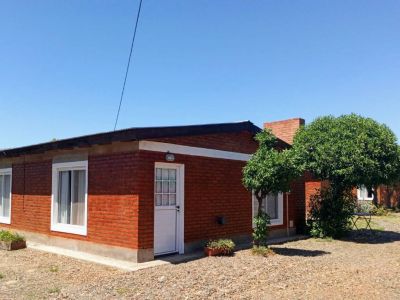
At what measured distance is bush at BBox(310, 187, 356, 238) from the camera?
14.1m

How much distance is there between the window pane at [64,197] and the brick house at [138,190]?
3 cm

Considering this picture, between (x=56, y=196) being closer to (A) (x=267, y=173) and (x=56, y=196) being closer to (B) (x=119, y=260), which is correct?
(B) (x=119, y=260)

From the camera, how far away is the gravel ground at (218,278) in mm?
7066

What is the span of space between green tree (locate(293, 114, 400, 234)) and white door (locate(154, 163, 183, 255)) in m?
4.24

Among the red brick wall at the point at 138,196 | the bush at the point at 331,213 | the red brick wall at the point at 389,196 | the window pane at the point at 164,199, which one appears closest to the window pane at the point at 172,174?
the red brick wall at the point at 138,196

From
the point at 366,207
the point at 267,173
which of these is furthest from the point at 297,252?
the point at 366,207

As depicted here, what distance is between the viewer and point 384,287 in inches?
301

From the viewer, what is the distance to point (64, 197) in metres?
11.6

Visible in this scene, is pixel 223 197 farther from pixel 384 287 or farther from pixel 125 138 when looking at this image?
pixel 384 287

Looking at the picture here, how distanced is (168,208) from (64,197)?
10.9ft

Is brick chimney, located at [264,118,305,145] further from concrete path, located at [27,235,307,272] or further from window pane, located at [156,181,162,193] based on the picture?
window pane, located at [156,181,162,193]

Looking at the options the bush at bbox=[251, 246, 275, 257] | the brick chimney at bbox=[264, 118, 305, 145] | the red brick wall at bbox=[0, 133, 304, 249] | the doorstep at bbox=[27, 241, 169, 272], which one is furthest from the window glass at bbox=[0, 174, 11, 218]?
the brick chimney at bbox=[264, 118, 305, 145]

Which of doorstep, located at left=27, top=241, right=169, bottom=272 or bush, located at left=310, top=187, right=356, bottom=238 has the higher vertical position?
bush, located at left=310, top=187, right=356, bottom=238

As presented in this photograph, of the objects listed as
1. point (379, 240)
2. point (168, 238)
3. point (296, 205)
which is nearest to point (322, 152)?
point (296, 205)
